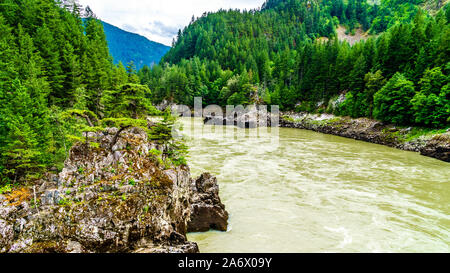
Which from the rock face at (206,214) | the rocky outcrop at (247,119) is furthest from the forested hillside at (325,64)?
the rock face at (206,214)

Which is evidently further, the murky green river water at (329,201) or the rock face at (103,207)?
the murky green river water at (329,201)

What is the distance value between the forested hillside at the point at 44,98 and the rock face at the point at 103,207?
1.77m

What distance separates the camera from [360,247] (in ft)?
45.3

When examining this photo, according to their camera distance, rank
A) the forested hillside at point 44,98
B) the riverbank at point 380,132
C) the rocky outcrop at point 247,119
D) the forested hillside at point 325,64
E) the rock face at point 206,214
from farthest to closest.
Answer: the rocky outcrop at point 247,119, the forested hillside at point 325,64, the riverbank at point 380,132, the rock face at point 206,214, the forested hillside at point 44,98

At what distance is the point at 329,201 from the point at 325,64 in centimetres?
5989

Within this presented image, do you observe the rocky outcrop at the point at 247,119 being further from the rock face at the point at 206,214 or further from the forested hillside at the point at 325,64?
the rock face at the point at 206,214

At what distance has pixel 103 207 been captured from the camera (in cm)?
1051

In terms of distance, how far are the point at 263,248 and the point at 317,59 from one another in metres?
72.2

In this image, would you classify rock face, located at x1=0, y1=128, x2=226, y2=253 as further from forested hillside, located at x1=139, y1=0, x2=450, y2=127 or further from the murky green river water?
forested hillside, located at x1=139, y1=0, x2=450, y2=127

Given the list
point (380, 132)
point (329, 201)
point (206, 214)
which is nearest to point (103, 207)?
point (206, 214)

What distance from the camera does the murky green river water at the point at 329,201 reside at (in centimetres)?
1417

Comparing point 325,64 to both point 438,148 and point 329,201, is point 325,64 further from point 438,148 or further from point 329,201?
point 329,201
